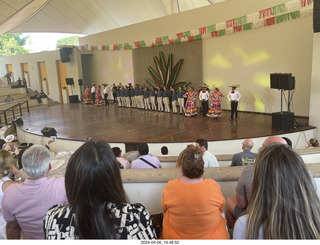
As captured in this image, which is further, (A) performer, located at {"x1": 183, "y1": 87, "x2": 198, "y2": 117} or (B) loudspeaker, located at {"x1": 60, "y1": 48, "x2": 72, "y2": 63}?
(B) loudspeaker, located at {"x1": 60, "y1": 48, "x2": 72, "y2": 63}

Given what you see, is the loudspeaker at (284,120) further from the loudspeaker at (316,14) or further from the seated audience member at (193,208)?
the seated audience member at (193,208)

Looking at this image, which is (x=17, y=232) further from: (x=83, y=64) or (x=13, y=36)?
(x=13, y=36)

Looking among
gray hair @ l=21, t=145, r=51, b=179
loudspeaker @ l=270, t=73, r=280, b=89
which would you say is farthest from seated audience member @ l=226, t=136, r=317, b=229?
loudspeaker @ l=270, t=73, r=280, b=89

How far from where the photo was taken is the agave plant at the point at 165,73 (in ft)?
42.8

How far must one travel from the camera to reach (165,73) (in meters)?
13.5

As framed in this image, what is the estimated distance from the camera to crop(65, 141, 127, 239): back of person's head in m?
1.15

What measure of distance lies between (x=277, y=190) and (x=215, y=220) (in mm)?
647

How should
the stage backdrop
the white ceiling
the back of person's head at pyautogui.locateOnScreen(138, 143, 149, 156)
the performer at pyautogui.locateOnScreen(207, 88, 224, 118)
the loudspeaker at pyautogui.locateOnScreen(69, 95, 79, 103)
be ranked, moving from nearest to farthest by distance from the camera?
1. the back of person's head at pyautogui.locateOnScreen(138, 143, 149, 156)
2. the performer at pyautogui.locateOnScreen(207, 88, 224, 118)
3. the stage backdrop
4. the white ceiling
5. the loudspeaker at pyautogui.locateOnScreen(69, 95, 79, 103)

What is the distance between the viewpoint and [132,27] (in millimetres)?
15031

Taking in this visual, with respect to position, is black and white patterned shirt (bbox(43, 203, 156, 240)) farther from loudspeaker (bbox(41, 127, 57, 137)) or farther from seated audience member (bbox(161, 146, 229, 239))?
loudspeaker (bbox(41, 127, 57, 137))

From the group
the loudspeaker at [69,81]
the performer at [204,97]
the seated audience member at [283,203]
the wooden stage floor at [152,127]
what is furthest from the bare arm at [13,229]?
the loudspeaker at [69,81]

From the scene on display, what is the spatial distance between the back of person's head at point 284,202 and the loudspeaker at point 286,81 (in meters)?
6.75

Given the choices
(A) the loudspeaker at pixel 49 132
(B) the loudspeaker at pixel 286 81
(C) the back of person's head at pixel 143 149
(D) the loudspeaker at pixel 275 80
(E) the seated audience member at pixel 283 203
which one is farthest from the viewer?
(A) the loudspeaker at pixel 49 132

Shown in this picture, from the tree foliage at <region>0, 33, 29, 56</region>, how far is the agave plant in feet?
98.3
